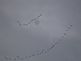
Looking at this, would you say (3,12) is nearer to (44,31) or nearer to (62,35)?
(44,31)

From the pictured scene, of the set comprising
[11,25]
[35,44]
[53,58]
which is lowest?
[53,58]

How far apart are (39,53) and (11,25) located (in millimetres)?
259

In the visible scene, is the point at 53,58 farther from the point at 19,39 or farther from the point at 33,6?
the point at 33,6

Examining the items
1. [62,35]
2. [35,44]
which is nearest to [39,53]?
[35,44]

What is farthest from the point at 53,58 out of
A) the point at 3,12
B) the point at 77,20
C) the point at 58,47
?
the point at 3,12

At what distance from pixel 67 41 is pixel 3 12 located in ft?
1.52

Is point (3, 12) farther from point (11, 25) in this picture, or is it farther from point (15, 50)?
point (15, 50)

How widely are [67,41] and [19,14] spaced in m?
0.36

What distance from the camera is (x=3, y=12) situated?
97 centimetres

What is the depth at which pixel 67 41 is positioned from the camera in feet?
3.00

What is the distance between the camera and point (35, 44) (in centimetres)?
95

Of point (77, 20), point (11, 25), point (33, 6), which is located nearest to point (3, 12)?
point (11, 25)

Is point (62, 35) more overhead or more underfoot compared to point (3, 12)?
more underfoot

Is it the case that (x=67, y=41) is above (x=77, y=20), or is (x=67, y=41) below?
below
